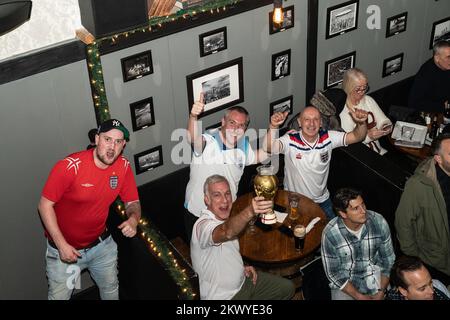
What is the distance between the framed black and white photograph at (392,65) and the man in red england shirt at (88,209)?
3585 millimetres

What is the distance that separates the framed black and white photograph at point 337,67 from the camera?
6.61 meters

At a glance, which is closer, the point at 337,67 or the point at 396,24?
the point at 337,67

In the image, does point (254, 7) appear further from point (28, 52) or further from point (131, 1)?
point (28, 52)

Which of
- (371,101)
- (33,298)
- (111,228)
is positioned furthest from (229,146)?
(33,298)

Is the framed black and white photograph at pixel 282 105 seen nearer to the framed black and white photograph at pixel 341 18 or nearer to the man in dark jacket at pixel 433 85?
the framed black and white photograph at pixel 341 18

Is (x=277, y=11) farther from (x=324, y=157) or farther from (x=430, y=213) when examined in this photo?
(x=430, y=213)

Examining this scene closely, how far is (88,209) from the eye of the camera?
462 centimetres

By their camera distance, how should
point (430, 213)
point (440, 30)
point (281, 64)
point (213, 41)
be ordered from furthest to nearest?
1. point (440, 30)
2. point (281, 64)
3. point (213, 41)
4. point (430, 213)

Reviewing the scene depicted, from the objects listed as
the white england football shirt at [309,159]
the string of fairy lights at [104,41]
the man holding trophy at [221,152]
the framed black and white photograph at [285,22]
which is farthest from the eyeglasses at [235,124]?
the framed black and white photograph at [285,22]

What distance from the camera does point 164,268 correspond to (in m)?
4.51

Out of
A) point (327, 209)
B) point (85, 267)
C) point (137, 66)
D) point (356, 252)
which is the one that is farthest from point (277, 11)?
point (85, 267)

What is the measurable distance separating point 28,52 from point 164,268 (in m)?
1.84

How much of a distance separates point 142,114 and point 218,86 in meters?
0.78

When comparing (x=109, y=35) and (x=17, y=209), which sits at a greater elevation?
(x=109, y=35)
